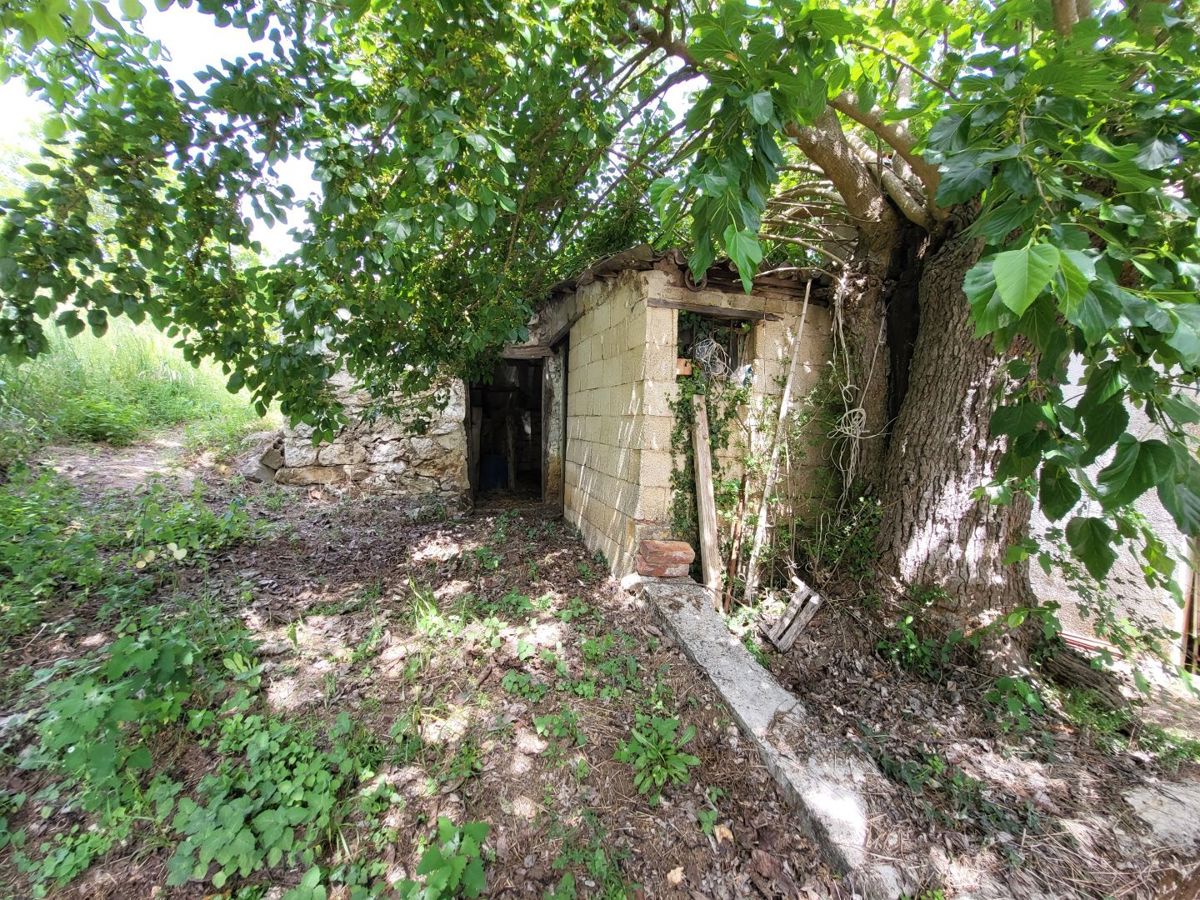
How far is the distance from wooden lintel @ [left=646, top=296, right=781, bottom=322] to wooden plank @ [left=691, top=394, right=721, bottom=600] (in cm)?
67

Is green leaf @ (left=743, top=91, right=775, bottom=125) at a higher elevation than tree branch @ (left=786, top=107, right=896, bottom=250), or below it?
below

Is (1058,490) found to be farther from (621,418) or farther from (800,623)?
(621,418)

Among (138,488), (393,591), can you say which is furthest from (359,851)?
(138,488)

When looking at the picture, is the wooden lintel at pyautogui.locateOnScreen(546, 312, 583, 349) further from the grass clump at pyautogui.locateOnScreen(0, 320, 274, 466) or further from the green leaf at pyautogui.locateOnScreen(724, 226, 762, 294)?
the grass clump at pyautogui.locateOnScreen(0, 320, 274, 466)

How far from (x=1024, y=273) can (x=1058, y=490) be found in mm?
857

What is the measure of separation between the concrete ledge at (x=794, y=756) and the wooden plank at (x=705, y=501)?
0.40 meters

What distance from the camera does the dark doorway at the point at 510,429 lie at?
29.4 feet

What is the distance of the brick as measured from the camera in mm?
3359

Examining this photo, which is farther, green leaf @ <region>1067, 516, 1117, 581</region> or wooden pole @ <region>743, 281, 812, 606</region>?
wooden pole @ <region>743, 281, 812, 606</region>

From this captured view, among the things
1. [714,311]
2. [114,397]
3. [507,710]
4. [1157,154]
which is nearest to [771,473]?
[714,311]

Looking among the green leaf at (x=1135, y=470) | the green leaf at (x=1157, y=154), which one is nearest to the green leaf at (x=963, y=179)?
the green leaf at (x=1157, y=154)

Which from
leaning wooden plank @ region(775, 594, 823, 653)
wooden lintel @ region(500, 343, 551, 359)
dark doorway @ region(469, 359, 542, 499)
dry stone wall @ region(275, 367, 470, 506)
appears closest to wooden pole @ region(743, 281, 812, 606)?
leaning wooden plank @ region(775, 594, 823, 653)

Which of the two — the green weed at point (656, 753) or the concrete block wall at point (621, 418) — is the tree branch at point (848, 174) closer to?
the concrete block wall at point (621, 418)

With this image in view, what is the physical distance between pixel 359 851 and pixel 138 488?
521 centimetres
